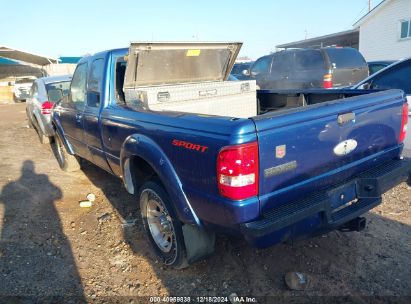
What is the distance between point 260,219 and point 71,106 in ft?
11.9

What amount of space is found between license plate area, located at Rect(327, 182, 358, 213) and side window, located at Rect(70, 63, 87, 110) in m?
3.28

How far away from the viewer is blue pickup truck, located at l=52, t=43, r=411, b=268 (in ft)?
7.43

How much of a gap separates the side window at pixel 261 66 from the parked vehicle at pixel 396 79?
255 inches

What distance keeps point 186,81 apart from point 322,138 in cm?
241

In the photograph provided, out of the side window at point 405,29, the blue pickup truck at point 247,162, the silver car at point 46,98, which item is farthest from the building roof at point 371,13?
the blue pickup truck at point 247,162

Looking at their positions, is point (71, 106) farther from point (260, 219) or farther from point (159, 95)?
point (260, 219)

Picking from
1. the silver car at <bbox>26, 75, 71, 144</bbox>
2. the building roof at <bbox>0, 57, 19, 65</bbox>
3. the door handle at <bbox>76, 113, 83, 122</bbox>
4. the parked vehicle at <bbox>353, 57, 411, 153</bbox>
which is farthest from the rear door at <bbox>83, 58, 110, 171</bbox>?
the building roof at <bbox>0, 57, 19, 65</bbox>

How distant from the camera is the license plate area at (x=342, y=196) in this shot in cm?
264

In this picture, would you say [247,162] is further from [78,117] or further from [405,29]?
[405,29]

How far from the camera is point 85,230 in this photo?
13.7 feet

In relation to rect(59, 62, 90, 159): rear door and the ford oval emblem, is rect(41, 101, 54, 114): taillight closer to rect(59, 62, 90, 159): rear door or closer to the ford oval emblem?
rect(59, 62, 90, 159): rear door

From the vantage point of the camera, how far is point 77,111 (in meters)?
4.67

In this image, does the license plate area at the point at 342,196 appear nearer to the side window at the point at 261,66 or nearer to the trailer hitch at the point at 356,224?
the trailer hitch at the point at 356,224

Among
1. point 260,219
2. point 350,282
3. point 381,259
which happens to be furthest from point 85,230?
point 381,259
